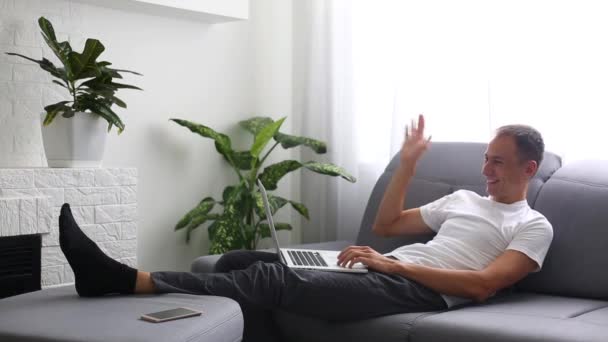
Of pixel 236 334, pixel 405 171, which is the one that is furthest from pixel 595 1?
pixel 236 334

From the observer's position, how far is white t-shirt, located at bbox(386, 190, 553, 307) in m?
2.65

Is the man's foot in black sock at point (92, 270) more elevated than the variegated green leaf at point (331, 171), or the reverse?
the variegated green leaf at point (331, 171)

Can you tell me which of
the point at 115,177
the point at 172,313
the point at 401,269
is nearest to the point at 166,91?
the point at 115,177

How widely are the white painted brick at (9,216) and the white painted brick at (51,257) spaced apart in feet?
0.52

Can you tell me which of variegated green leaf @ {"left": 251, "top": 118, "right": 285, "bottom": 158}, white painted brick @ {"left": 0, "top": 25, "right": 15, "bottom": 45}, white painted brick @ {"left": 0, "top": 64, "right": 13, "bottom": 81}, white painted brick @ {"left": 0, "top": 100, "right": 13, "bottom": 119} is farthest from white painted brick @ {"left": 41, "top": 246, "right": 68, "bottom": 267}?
variegated green leaf @ {"left": 251, "top": 118, "right": 285, "bottom": 158}

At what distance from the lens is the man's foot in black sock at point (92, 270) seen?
246 cm

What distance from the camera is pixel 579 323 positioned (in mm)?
2264

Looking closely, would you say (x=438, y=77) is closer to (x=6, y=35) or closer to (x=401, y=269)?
(x=401, y=269)

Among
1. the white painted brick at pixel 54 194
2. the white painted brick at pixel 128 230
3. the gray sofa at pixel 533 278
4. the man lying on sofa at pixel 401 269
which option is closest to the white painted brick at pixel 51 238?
the white painted brick at pixel 54 194

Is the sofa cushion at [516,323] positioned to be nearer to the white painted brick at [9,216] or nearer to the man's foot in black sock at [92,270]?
the man's foot in black sock at [92,270]

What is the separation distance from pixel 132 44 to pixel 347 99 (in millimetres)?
1098

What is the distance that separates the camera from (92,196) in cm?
342

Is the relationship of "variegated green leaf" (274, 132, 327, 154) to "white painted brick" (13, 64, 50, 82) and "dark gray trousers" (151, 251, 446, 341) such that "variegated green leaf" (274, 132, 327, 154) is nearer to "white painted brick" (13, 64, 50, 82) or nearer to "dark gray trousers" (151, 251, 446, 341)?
"white painted brick" (13, 64, 50, 82)

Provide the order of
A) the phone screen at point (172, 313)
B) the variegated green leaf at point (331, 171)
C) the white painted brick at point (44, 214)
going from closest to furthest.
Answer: the phone screen at point (172, 313), the white painted brick at point (44, 214), the variegated green leaf at point (331, 171)
